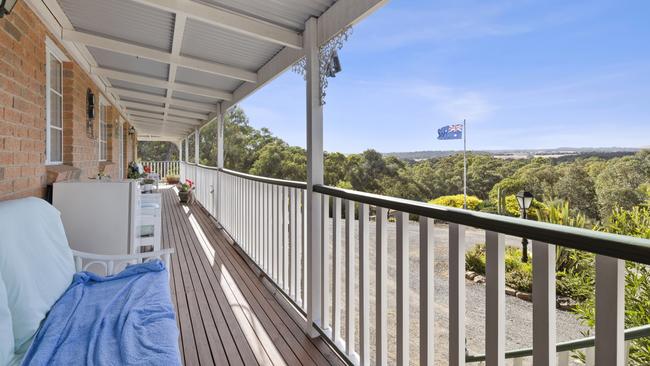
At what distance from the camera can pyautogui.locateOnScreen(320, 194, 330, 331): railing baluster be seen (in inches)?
102

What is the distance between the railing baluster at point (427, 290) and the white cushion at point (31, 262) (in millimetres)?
1533

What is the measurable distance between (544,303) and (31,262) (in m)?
2.06

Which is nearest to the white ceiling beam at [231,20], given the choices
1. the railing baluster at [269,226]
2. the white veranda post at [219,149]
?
the railing baluster at [269,226]

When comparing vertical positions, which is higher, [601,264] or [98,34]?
[98,34]

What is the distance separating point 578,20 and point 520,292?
802 inches

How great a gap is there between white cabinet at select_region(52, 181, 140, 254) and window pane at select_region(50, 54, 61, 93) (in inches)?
50.6

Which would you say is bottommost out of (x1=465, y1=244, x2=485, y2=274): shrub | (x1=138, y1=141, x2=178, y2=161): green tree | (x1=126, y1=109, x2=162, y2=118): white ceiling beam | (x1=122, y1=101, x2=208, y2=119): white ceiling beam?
(x1=465, y1=244, x2=485, y2=274): shrub

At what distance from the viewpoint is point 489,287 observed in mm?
1243


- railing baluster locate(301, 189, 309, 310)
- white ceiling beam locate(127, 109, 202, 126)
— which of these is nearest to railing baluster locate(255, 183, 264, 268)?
railing baluster locate(301, 189, 309, 310)

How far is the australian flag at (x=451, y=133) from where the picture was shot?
6333mm

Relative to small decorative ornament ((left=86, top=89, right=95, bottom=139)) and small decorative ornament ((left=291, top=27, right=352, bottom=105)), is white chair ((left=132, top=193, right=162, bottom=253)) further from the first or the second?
small decorative ornament ((left=291, top=27, right=352, bottom=105))

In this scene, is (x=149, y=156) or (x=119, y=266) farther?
(x=149, y=156)

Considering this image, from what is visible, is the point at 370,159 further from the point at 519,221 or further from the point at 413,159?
the point at 519,221

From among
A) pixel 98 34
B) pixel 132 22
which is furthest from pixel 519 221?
pixel 98 34
